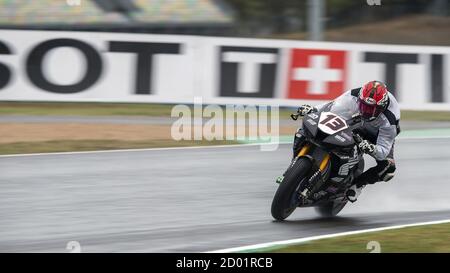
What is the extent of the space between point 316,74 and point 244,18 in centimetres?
966

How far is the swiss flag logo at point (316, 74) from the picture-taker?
16.9 meters

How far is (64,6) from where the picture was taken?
77.0 ft

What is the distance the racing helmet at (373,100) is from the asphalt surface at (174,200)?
3.73 feet

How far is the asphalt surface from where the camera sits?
7.93 meters

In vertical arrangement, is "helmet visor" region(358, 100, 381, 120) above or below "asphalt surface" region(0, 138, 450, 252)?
above

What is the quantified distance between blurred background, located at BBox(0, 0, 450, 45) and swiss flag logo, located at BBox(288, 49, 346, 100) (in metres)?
5.39

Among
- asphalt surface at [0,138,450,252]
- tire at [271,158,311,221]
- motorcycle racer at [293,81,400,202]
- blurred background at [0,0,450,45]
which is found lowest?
asphalt surface at [0,138,450,252]

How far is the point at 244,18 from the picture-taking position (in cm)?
2627

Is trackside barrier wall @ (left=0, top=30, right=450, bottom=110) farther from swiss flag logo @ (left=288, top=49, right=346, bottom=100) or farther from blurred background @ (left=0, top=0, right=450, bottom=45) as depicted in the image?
blurred background @ (left=0, top=0, right=450, bottom=45)

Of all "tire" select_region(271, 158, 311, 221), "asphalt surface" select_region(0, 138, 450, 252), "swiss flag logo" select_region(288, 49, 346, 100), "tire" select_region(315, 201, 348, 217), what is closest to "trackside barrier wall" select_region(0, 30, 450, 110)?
"swiss flag logo" select_region(288, 49, 346, 100)

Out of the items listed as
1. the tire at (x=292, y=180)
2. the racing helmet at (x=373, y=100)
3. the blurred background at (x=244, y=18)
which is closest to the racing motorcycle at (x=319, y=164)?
the tire at (x=292, y=180)

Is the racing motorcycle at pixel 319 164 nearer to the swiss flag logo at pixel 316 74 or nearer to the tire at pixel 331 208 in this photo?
the tire at pixel 331 208
